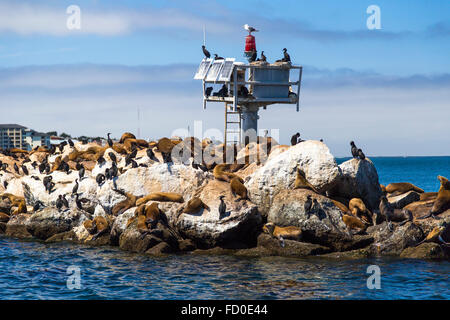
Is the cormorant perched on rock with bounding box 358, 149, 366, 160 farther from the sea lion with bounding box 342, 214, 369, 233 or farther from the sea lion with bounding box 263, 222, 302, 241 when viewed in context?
the sea lion with bounding box 263, 222, 302, 241

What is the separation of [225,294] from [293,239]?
590cm

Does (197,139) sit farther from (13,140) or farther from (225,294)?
(13,140)

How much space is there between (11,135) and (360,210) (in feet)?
391

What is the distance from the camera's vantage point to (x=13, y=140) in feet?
425

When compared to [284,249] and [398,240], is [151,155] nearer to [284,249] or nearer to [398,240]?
[284,249]

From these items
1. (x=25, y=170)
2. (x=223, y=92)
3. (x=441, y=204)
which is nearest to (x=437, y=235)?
(x=441, y=204)

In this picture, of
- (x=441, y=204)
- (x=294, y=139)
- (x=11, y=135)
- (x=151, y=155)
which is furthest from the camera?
(x=11, y=135)

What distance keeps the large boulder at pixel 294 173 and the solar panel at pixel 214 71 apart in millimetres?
9653

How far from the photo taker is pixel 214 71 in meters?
32.4

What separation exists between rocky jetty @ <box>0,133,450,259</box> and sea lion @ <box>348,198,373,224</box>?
4 cm

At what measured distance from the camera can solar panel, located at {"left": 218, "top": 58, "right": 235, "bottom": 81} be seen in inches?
1235

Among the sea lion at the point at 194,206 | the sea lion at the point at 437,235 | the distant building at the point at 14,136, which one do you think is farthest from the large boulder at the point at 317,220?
the distant building at the point at 14,136

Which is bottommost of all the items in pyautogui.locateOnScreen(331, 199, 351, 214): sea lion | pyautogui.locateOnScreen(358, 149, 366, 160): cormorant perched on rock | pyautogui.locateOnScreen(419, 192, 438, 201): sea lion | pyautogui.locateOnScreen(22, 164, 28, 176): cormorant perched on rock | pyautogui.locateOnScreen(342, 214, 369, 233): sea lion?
pyautogui.locateOnScreen(342, 214, 369, 233): sea lion

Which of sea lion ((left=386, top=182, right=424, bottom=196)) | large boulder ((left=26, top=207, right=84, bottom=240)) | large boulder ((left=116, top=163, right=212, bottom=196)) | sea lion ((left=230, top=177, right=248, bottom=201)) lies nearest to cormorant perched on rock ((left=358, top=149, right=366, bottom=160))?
sea lion ((left=386, top=182, right=424, bottom=196))
